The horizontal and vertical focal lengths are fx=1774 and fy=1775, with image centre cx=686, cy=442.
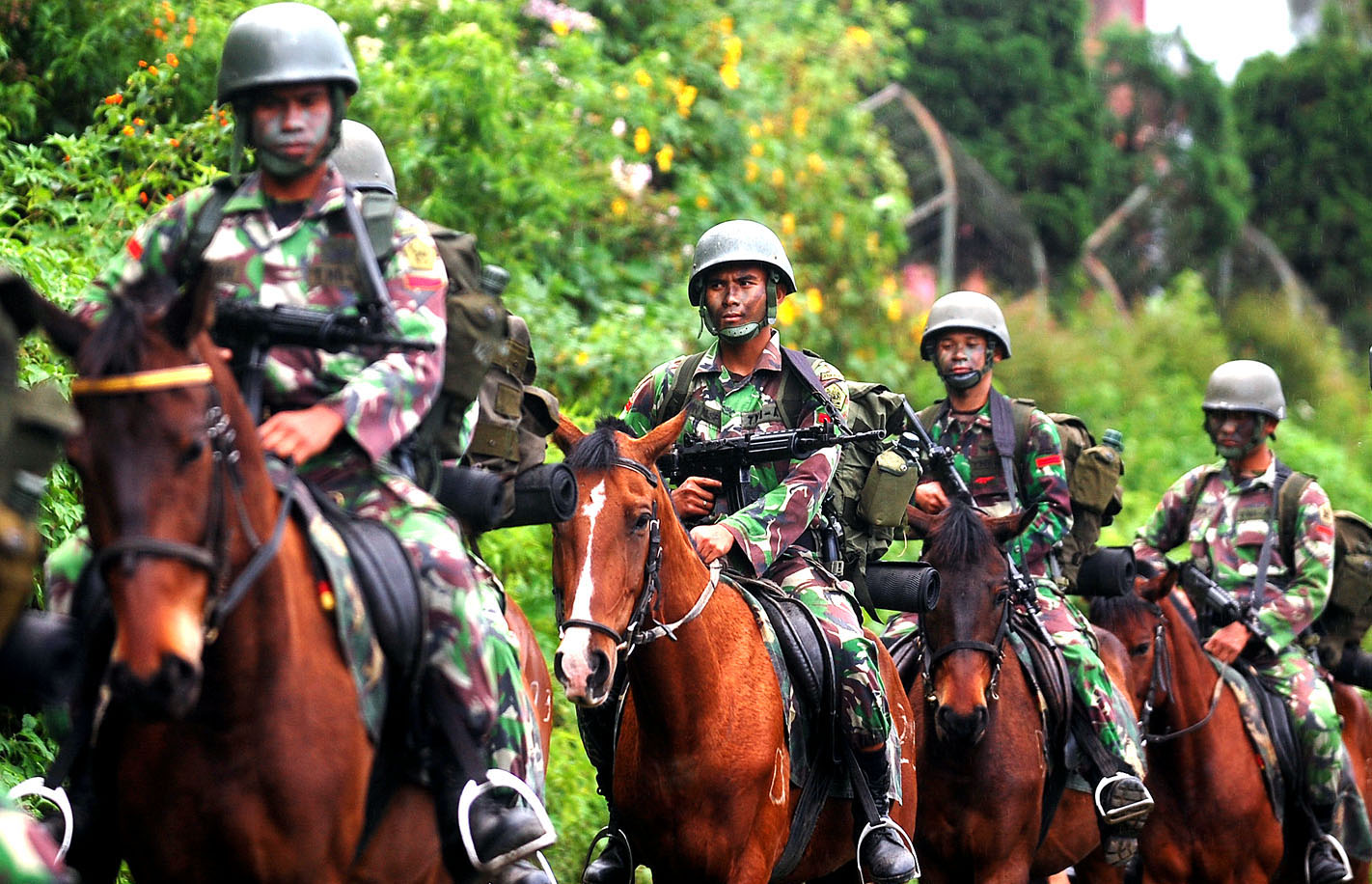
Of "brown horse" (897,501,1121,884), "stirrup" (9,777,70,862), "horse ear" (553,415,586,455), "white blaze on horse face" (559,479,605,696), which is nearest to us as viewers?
"stirrup" (9,777,70,862)

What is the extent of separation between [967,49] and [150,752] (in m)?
25.0

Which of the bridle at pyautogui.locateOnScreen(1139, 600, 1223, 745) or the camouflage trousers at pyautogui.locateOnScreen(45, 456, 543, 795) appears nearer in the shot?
the camouflage trousers at pyautogui.locateOnScreen(45, 456, 543, 795)

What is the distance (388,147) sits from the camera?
12.1 meters

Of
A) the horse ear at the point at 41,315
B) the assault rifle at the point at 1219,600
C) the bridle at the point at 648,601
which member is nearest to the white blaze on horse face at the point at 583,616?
the bridle at the point at 648,601

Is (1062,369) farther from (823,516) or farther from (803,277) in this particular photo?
(823,516)

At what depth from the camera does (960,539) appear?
8.81 meters

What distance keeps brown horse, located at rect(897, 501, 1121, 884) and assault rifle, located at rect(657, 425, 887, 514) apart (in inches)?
37.1

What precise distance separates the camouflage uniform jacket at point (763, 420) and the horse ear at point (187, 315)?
3.76 metres

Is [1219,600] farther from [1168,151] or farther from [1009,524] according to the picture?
[1168,151]

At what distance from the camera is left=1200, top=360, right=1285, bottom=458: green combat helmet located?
442 inches

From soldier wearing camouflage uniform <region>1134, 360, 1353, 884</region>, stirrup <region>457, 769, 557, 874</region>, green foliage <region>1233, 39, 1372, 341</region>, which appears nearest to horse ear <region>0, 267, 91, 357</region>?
stirrup <region>457, 769, 557, 874</region>

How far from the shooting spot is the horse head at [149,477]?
13.1ft

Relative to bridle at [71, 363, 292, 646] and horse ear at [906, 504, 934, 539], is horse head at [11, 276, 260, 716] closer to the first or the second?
bridle at [71, 363, 292, 646]

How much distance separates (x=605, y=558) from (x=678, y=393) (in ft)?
6.32
